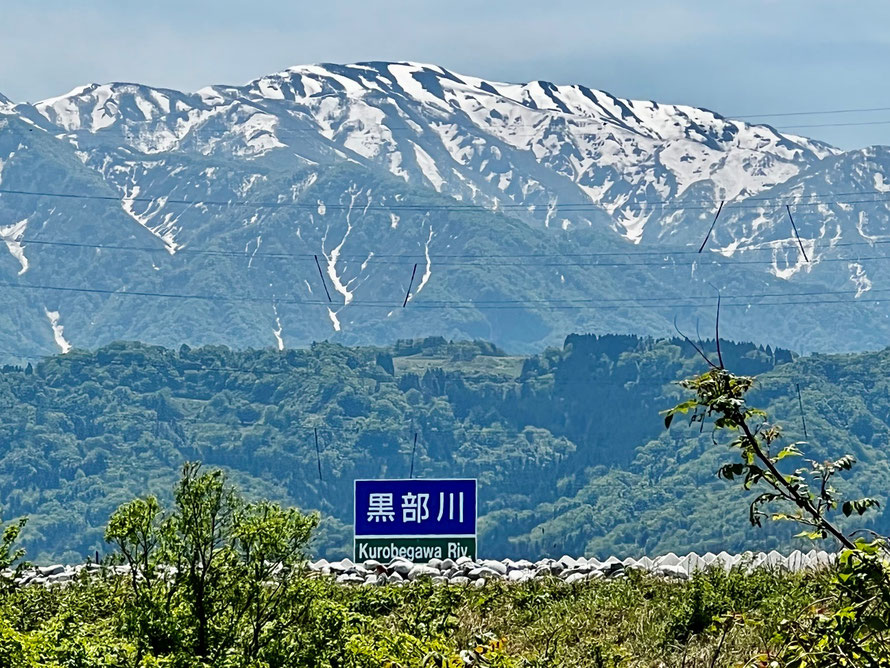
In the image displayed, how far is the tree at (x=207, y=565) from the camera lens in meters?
8.91

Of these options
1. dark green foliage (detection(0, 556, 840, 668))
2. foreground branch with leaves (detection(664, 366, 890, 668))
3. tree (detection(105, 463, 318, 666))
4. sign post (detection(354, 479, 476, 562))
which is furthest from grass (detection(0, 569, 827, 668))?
sign post (detection(354, 479, 476, 562))

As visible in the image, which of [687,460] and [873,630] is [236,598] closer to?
[873,630]

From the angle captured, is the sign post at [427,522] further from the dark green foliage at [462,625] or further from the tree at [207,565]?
the tree at [207,565]

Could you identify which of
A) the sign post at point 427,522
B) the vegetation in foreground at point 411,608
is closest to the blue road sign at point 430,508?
the sign post at point 427,522

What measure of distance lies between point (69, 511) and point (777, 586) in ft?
554

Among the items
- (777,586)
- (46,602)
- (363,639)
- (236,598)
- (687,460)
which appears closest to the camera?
(363,639)

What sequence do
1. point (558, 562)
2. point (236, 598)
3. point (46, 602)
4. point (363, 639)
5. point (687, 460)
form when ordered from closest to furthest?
point (363, 639)
point (236, 598)
point (46, 602)
point (558, 562)
point (687, 460)

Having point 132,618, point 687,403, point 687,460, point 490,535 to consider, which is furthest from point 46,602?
point 687,460

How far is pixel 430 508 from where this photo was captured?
19.3 m

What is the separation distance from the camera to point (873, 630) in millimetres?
5262

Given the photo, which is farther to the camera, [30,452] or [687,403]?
[30,452]

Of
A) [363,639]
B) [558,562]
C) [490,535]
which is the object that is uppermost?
[490,535]

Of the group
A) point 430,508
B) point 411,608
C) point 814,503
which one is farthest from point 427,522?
point 814,503

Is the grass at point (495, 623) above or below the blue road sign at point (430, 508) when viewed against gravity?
below
